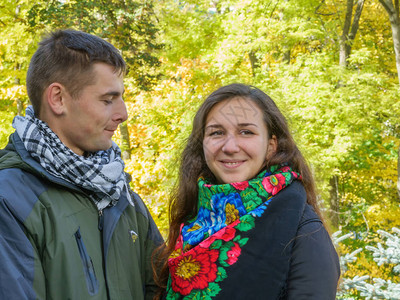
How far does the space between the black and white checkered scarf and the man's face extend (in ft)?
0.24

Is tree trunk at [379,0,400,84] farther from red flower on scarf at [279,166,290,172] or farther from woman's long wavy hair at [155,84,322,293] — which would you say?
red flower on scarf at [279,166,290,172]

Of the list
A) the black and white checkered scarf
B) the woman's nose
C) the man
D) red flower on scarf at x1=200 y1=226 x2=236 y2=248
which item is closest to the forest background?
the man

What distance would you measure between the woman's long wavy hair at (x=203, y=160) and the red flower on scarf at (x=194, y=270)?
15cm

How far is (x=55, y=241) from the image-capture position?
164 centimetres

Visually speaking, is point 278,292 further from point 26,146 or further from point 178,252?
point 26,146

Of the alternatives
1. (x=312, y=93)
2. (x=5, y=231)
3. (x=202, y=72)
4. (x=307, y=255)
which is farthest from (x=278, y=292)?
(x=202, y=72)

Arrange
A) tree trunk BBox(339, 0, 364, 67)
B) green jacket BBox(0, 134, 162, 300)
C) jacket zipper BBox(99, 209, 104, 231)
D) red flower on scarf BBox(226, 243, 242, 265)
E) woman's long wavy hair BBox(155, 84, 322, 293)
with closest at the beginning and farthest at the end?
green jacket BBox(0, 134, 162, 300), red flower on scarf BBox(226, 243, 242, 265), jacket zipper BBox(99, 209, 104, 231), woman's long wavy hair BBox(155, 84, 322, 293), tree trunk BBox(339, 0, 364, 67)

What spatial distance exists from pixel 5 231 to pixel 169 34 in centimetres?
1223

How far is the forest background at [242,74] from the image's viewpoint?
380 inches

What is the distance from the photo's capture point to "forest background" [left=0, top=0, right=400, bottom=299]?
9664mm

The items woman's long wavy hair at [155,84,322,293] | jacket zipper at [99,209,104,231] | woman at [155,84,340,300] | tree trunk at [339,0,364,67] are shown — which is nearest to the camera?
woman at [155,84,340,300]

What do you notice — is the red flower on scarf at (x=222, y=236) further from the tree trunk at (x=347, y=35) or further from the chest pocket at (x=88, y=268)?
the tree trunk at (x=347, y=35)

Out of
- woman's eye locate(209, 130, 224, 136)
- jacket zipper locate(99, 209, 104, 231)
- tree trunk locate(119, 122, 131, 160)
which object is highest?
woman's eye locate(209, 130, 224, 136)

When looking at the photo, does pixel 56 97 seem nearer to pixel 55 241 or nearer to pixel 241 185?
pixel 55 241
